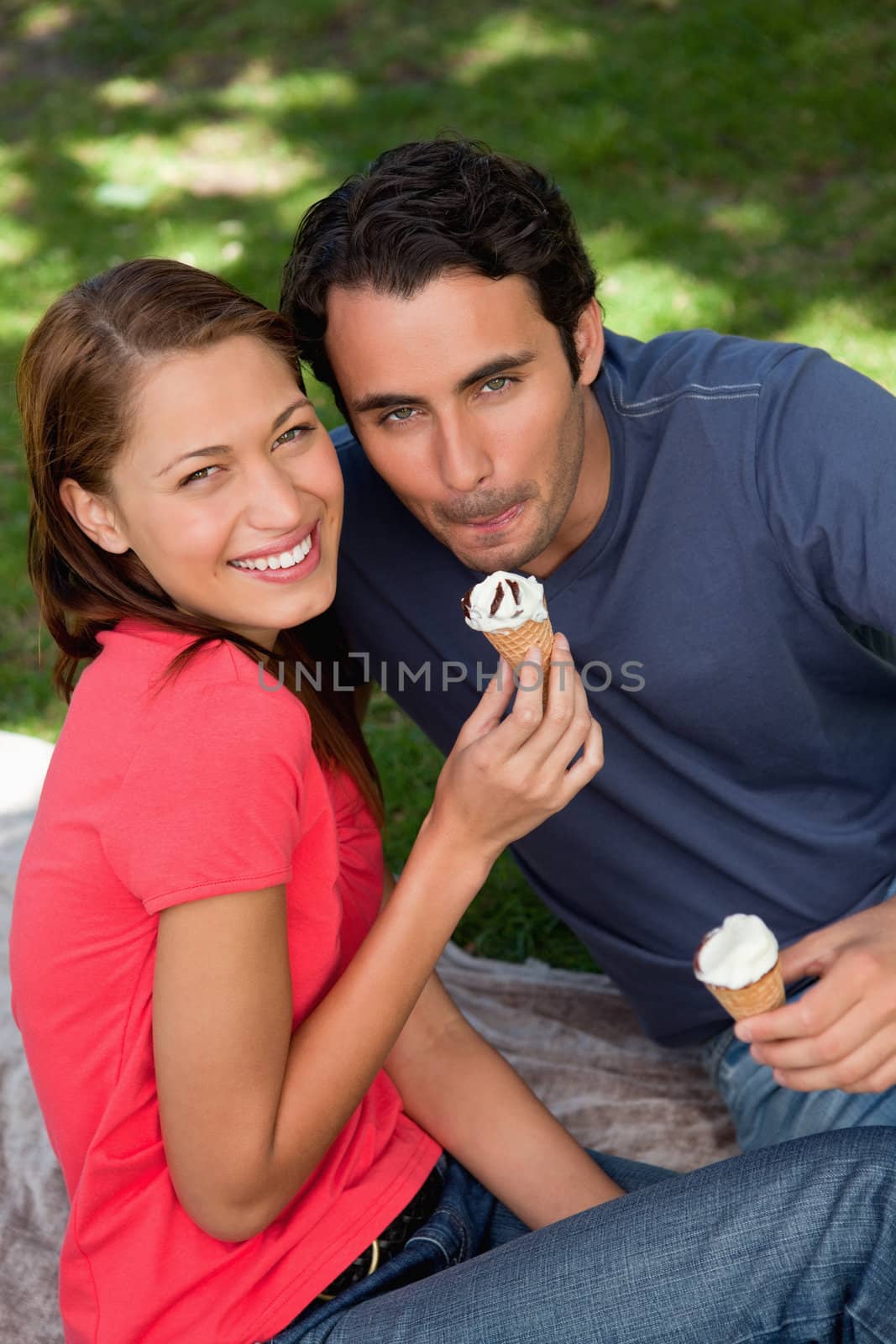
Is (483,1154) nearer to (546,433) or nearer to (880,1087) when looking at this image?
(880,1087)

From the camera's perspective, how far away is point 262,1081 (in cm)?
201

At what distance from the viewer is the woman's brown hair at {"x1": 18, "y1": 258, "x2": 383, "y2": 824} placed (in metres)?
2.21

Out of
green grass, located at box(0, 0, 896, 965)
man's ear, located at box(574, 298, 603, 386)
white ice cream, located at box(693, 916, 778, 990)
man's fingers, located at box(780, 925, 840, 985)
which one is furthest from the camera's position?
green grass, located at box(0, 0, 896, 965)

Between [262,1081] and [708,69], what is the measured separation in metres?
6.48

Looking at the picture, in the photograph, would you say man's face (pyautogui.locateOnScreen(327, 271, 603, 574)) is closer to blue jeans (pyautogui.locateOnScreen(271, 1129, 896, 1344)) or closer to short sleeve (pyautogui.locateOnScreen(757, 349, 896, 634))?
short sleeve (pyautogui.locateOnScreen(757, 349, 896, 634))

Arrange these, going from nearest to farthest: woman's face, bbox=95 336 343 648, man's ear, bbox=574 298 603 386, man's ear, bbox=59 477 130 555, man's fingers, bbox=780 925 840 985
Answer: woman's face, bbox=95 336 343 648 < man's ear, bbox=59 477 130 555 < man's fingers, bbox=780 925 840 985 < man's ear, bbox=574 298 603 386

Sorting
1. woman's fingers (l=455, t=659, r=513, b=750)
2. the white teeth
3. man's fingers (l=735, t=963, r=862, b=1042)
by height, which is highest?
the white teeth

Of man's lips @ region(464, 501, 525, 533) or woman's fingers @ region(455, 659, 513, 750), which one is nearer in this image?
woman's fingers @ region(455, 659, 513, 750)

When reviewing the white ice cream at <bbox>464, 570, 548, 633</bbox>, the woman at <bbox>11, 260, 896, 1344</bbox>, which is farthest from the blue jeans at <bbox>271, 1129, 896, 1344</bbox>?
→ the white ice cream at <bbox>464, 570, 548, 633</bbox>

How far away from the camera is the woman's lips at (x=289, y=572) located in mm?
2291

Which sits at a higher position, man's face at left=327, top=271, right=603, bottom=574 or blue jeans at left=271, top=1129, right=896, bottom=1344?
man's face at left=327, top=271, right=603, bottom=574

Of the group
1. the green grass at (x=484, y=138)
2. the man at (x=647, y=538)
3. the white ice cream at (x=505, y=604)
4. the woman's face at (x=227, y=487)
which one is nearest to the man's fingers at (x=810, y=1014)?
the man at (x=647, y=538)

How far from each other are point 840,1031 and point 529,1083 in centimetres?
126

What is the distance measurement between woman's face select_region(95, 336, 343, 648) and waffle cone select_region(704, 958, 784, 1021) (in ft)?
3.02
